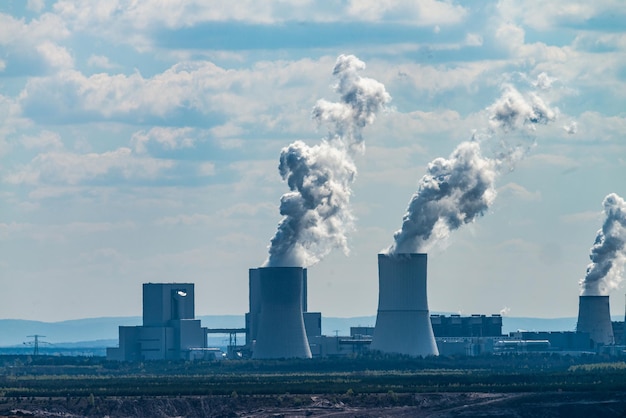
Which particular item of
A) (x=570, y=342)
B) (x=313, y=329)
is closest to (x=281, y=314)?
(x=313, y=329)

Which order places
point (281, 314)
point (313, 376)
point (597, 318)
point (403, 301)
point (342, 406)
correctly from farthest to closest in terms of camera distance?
point (597, 318), point (281, 314), point (403, 301), point (313, 376), point (342, 406)

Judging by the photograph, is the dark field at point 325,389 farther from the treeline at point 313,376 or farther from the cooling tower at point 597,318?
the cooling tower at point 597,318

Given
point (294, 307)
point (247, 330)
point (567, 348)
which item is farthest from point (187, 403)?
point (567, 348)

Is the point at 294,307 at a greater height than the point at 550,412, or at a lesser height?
greater

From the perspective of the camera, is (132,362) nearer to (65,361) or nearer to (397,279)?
(65,361)

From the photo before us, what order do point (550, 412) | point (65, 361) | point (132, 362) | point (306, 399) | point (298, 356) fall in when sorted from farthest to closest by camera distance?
point (65, 361) → point (132, 362) → point (298, 356) → point (306, 399) → point (550, 412)

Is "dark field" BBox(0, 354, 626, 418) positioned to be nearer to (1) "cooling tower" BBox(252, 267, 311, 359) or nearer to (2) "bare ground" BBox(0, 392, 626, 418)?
(2) "bare ground" BBox(0, 392, 626, 418)

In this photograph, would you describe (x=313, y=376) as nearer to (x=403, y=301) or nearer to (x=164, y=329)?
(x=403, y=301)
